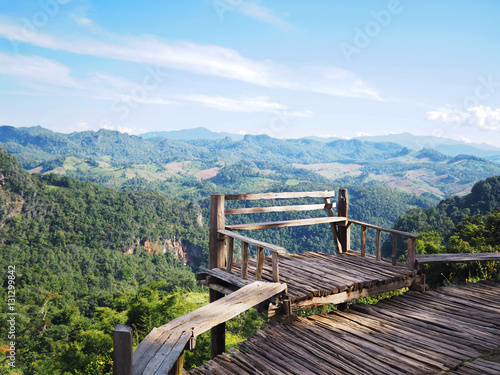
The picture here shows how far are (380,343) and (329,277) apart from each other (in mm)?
1614

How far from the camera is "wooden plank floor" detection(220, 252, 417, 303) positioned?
16.5 feet

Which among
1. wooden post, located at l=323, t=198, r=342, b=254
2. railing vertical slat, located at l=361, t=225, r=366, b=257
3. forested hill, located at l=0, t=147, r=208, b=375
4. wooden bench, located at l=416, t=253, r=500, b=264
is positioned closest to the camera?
wooden bench, located at l=416, t=253, r=500, b=264

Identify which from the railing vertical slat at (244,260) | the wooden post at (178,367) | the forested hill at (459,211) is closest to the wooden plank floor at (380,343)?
the wooden post at (178,367)

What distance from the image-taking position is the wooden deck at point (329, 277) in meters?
4.99

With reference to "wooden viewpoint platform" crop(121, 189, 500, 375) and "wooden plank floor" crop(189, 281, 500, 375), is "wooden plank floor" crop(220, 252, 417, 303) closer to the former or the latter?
"wooden viewpoint platform" crop(121, 189, 500, 375)

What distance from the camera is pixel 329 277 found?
5.55m

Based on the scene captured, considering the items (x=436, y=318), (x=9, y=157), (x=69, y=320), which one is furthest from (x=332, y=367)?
(x=9, y=157)

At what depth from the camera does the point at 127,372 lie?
2.20 meters

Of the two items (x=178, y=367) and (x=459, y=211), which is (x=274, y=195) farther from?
(x=459, y=211)

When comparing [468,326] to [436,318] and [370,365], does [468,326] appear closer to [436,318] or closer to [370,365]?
[436,318]

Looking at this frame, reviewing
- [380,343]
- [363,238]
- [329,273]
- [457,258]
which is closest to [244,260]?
[329,273]

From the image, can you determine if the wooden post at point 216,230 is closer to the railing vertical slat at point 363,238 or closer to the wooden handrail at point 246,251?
the wooden handrail at point 246,251

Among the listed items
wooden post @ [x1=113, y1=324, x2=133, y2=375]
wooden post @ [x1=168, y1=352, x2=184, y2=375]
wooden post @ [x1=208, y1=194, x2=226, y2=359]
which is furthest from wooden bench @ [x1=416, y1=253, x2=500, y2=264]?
wooden post @ [x1=113, y1=324, x2=133, y2=375]

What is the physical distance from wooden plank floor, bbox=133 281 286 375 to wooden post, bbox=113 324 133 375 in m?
0.28
